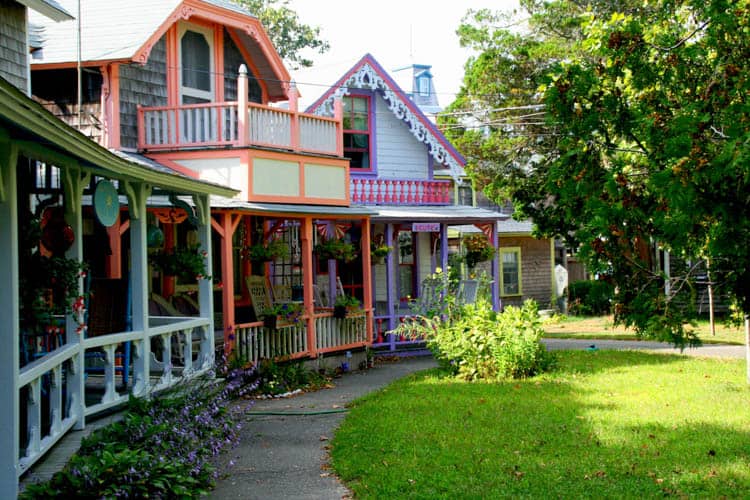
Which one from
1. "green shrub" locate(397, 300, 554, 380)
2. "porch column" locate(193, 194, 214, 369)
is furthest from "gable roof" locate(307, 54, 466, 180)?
"porch column" locate(193, 194, 214, 369)

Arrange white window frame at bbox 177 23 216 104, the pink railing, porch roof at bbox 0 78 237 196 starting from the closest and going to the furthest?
porch roof at bbox 0 78 237 196 < white window frame at bbox 177 23 216 104 < the pink railing

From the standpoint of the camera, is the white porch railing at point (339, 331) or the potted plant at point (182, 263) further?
the white porch railing at point (339, 331)

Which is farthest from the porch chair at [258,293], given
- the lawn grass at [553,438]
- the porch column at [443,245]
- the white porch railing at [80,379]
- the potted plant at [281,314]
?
the porch column at [443,245]

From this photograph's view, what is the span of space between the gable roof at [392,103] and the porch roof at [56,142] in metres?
10.7

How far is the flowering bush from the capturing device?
6.60 meters

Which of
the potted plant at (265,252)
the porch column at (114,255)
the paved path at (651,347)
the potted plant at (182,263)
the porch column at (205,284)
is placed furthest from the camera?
the paved path at (651,347)

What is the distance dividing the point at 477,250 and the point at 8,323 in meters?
16.5

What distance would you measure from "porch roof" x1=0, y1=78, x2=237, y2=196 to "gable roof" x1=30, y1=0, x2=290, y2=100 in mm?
5795

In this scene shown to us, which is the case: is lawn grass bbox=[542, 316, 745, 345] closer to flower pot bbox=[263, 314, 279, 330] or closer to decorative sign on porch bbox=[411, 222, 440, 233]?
decorative sign on porch bbox=[411, 222, 440, 233]

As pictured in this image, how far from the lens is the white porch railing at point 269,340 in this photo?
597 inches

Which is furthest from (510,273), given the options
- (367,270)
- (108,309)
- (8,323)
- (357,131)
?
(8,323)

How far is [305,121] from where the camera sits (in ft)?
56.3

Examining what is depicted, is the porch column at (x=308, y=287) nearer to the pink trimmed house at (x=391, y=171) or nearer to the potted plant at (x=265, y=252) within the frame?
the potted plant at (x=265, y=252)

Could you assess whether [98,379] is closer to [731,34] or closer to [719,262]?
[719,262]
